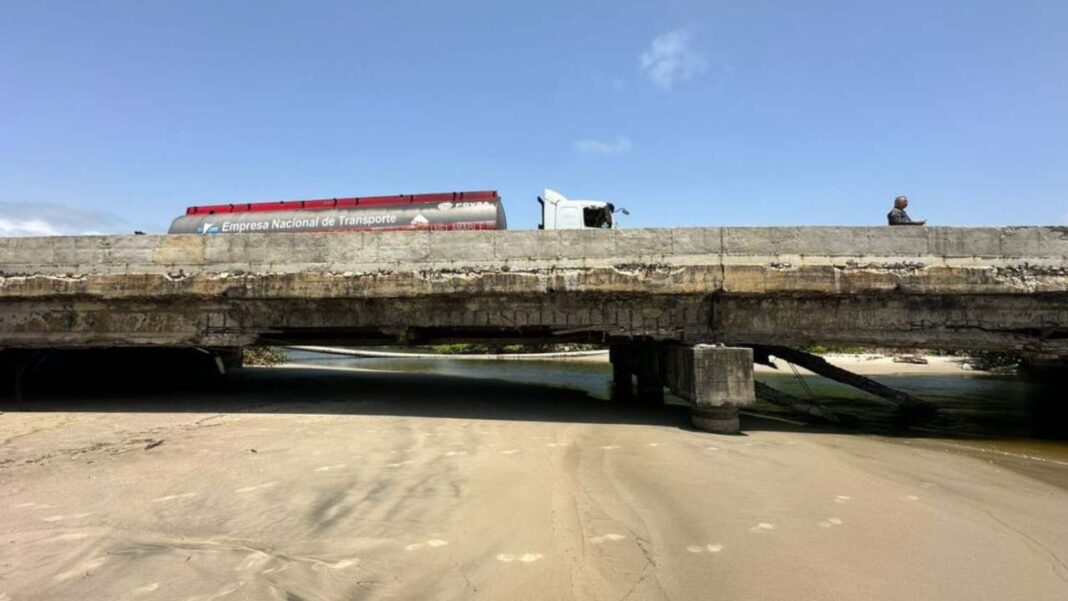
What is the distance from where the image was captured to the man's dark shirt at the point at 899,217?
10625mm

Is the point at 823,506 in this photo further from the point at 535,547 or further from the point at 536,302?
the point at 536,302

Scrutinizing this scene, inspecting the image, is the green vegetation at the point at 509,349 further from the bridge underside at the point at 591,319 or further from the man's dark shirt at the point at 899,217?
the man's dark shirt at the point at 899,217

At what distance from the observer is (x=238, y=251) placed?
1104 centimetres

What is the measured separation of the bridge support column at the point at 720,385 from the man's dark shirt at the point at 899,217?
4100 millimetres

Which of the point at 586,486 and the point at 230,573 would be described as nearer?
the point at 230,573

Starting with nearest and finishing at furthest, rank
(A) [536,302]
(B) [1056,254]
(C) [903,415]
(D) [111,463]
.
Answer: (D) [111,463]
(B) [1056,254]
(A) [536,302]
(C) [903,415]

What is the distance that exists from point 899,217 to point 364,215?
1162cm

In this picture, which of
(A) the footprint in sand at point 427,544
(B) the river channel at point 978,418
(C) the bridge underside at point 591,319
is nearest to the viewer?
(A) the footprint in sand at point 427,544

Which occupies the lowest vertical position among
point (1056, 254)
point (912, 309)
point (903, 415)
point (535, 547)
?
point (903, 415)

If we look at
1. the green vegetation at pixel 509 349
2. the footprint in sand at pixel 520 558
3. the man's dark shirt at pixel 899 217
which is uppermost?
the man's dark shirt at pixel 899 217

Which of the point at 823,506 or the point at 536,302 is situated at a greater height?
the point at 536,302

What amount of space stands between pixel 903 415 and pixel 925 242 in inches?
216

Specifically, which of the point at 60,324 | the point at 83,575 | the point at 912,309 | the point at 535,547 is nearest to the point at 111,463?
the point at 83,575

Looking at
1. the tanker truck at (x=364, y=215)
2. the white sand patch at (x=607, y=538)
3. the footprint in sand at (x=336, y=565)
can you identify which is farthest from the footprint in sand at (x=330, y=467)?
the tanker truck at (x=364, y=215)
